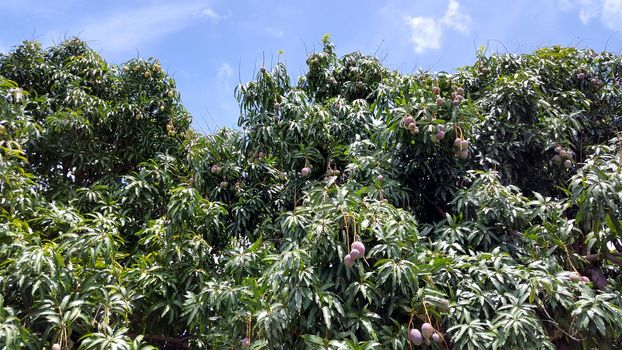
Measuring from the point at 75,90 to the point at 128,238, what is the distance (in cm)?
140

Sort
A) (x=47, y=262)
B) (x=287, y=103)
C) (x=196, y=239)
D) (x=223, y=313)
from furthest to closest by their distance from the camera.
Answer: (x=287, y=103)
(x=196, y=239)
(x=223, y=313)
(x=47, y=262)

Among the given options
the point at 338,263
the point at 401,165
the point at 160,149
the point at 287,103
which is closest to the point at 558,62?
the point at 401,165

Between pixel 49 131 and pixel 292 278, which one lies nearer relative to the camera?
pixel 292 278

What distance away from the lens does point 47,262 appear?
266 centimetres

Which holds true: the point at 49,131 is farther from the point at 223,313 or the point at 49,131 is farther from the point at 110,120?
the point at 223,313

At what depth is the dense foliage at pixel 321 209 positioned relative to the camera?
2.52 meters

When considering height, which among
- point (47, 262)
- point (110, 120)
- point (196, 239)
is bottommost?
point (47, 262)

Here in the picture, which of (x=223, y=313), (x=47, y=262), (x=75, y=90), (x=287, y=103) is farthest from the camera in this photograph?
(x=75, y=90)

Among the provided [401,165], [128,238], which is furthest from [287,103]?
[128,238]

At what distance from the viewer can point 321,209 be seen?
265 cm

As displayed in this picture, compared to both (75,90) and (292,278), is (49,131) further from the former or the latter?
(292,278)

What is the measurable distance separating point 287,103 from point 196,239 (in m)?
1.17

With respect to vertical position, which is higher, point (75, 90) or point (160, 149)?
point (75, 90)

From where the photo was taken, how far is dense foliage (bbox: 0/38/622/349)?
2.52m
